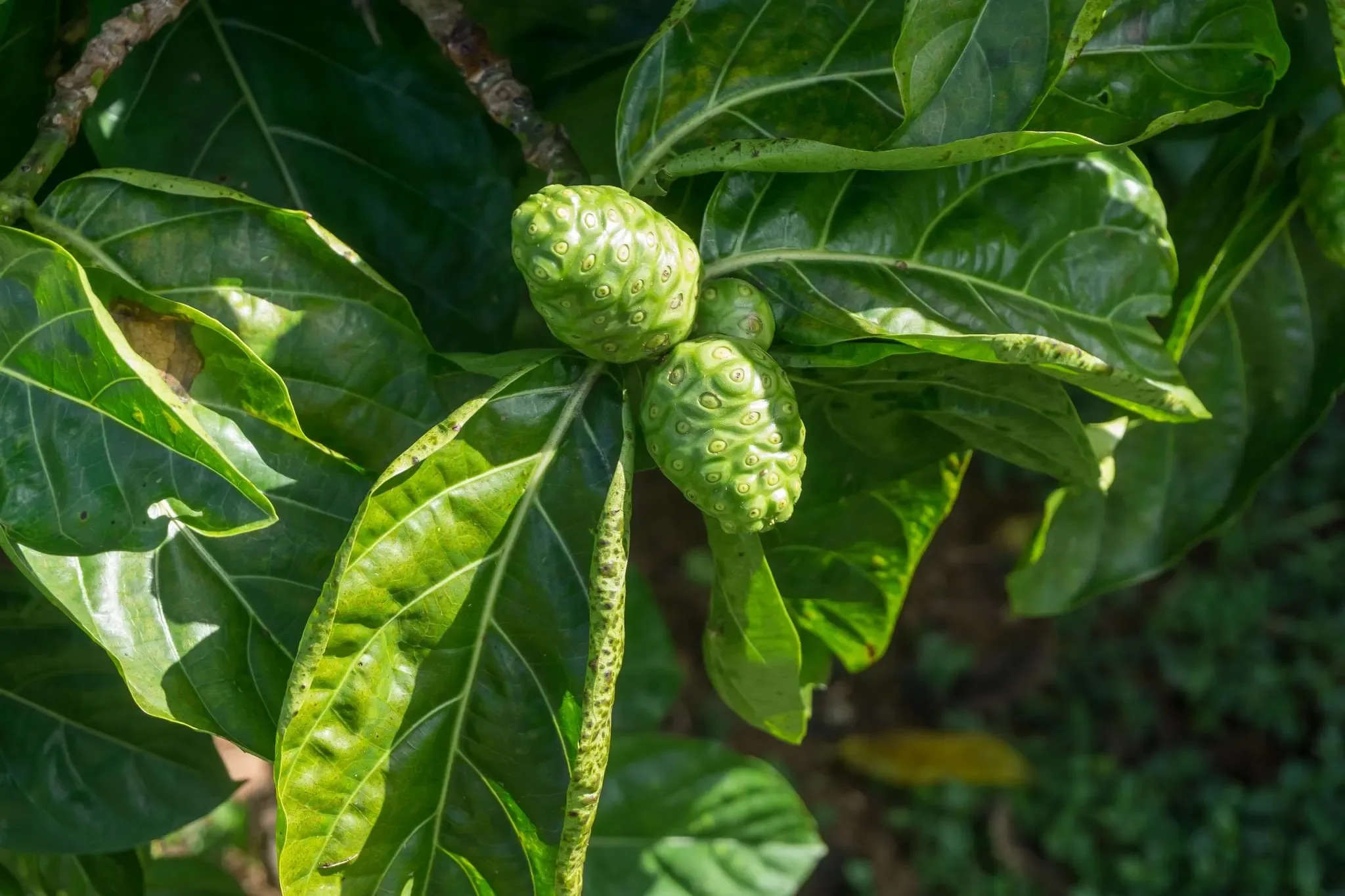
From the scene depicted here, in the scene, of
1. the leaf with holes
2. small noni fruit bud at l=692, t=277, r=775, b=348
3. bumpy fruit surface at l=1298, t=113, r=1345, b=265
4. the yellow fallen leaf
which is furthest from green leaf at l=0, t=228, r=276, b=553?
the yellow fallen leaf

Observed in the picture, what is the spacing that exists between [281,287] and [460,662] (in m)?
0.33

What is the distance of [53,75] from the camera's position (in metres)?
1.04

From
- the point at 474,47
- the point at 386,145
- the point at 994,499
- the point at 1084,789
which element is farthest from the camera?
the point at 994,499

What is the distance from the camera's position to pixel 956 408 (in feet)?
3.13

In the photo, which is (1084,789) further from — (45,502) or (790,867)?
(45,502)

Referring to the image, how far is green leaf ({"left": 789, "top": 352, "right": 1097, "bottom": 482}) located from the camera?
3.03 feet

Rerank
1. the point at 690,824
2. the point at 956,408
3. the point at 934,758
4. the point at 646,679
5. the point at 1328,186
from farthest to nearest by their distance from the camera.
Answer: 1. the point at 934,758
2. the point at 646,679
3. the point at 690,824
4. the point at 1328,186
5. the point at 956,408

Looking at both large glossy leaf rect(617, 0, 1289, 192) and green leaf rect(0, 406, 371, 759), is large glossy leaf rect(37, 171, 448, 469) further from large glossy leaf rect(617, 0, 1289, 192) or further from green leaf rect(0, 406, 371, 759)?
large glossy leaf rect(617, 0, 1289, 192)

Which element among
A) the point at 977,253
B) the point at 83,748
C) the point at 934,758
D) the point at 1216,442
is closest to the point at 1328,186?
the point at 1216,442

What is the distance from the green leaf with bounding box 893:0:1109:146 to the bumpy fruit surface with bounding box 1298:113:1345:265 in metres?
0.41

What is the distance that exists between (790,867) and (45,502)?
1.20 meters

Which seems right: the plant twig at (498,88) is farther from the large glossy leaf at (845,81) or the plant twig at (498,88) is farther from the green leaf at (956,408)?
the green leaf at (956,408)

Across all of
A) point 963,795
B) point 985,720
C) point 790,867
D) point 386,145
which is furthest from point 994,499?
point 386,145

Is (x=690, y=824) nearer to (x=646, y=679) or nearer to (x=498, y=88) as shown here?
(x=646, y=679)
